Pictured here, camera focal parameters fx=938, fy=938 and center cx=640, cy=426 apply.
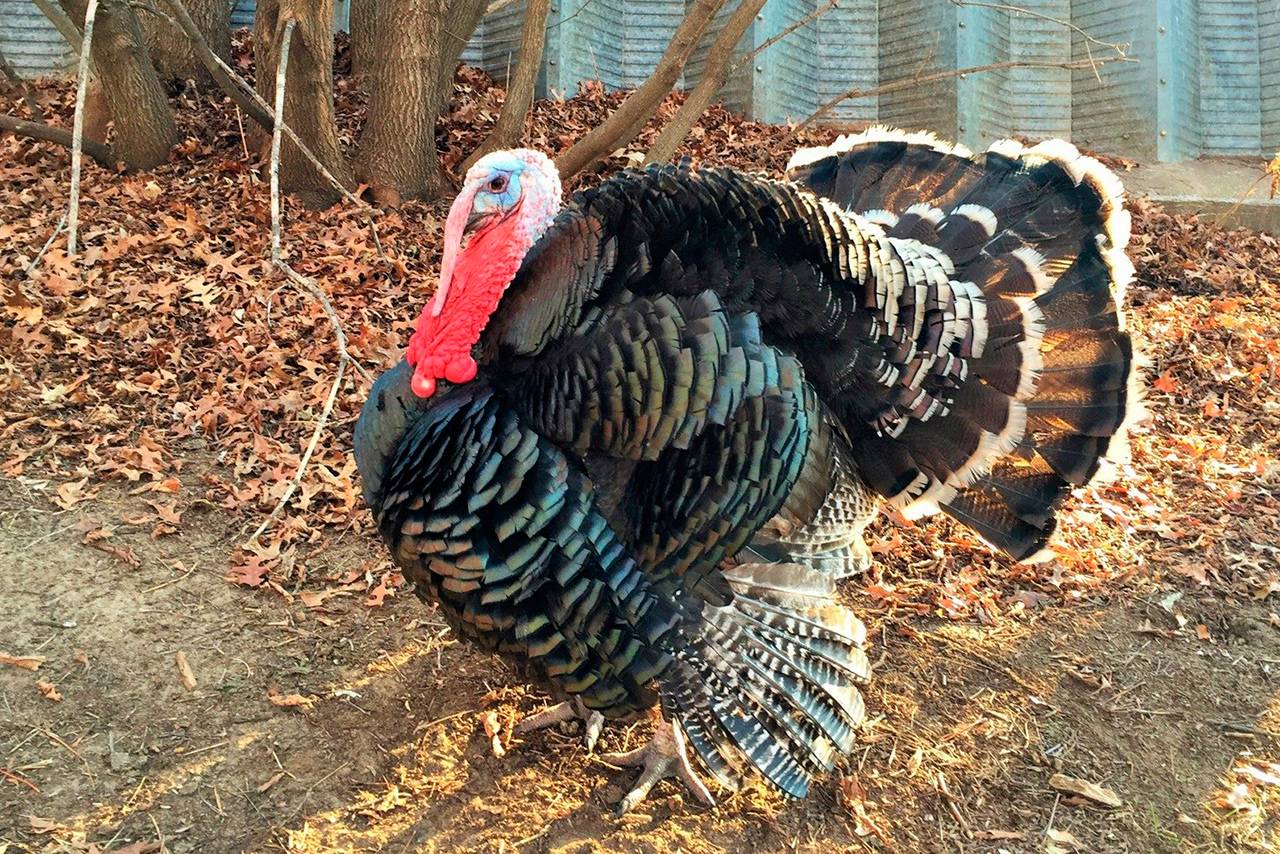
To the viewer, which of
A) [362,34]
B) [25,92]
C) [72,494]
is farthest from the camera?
[362,34]

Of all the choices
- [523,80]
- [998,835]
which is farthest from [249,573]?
[523,80]

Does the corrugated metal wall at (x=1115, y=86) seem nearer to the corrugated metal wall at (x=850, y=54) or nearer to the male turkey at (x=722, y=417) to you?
the corrugated metal wall at (x=850, y=54)

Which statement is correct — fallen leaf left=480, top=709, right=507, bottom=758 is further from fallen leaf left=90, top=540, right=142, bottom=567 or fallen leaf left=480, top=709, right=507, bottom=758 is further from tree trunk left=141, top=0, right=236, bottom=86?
tree trunk left=141, top=0, right=236, bottom=86

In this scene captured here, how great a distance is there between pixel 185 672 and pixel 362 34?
18.4 ft

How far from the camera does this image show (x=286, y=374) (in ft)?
16.5

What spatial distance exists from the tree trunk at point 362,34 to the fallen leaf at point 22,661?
5.25m

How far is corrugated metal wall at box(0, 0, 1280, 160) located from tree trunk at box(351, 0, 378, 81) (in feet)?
3.09

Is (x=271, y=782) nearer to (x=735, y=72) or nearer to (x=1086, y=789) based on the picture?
(x=1086, y=789)

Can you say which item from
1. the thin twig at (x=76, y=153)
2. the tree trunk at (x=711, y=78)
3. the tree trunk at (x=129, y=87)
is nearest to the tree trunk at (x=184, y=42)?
the tree trunk at (x=129, y=87)

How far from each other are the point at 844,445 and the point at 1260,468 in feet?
10.6

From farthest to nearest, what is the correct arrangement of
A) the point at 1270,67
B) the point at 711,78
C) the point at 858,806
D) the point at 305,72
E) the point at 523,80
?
the point at 1270,67 → the point at 523,80 → the point at 711,78 → the point at 305,72 → the point at 858,806

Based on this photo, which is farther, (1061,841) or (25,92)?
(25,92)

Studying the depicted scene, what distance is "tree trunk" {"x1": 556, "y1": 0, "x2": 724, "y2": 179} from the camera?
568cm

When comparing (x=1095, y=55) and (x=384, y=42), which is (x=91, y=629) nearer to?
(x=384, y=42)
